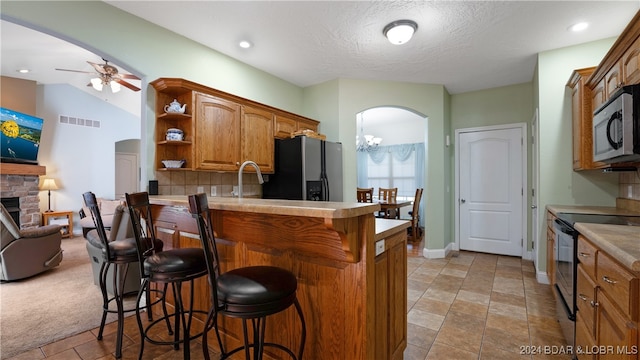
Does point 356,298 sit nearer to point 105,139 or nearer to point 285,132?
point 285,132

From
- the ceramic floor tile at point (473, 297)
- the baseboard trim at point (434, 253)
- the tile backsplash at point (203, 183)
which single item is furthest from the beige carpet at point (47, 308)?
the baseboard trim at point (434, 253)

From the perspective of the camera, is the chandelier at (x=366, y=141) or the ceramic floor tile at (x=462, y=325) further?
the chandelier at (x=366, y=141)

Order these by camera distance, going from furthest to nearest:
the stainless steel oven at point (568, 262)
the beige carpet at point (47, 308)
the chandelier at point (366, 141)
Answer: the chandelier at point (366, 141) < the beige carpet at point (47, 308) < the stainless steel oven at point (568, 262)

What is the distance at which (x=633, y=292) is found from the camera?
1.04 m

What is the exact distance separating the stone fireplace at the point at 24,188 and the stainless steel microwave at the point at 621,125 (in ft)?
27.0

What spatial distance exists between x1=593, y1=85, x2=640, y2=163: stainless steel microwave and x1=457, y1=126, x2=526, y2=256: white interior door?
8.32 feet

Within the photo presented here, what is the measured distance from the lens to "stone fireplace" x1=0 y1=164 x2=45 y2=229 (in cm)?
515

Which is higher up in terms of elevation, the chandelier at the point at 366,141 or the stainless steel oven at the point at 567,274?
the chandelier at the point at 366,141

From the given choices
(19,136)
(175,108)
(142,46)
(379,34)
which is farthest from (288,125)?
(19,136)

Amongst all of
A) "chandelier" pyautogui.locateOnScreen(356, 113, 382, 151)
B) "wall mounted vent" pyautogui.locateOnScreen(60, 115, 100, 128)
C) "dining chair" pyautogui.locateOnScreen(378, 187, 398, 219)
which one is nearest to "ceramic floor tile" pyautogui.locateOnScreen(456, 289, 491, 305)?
"dining chair" pyautogui.locateOnScreen(378, 187, 398, 219)

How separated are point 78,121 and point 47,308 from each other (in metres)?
5.50

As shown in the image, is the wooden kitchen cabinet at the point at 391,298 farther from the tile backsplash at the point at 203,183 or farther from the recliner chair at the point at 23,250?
the recliner chair at the point at 23,250

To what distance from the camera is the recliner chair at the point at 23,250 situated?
11.1 feet

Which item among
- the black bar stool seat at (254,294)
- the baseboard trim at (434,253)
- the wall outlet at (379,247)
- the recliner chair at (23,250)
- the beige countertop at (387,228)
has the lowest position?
the baseboard trim at (434,253)
